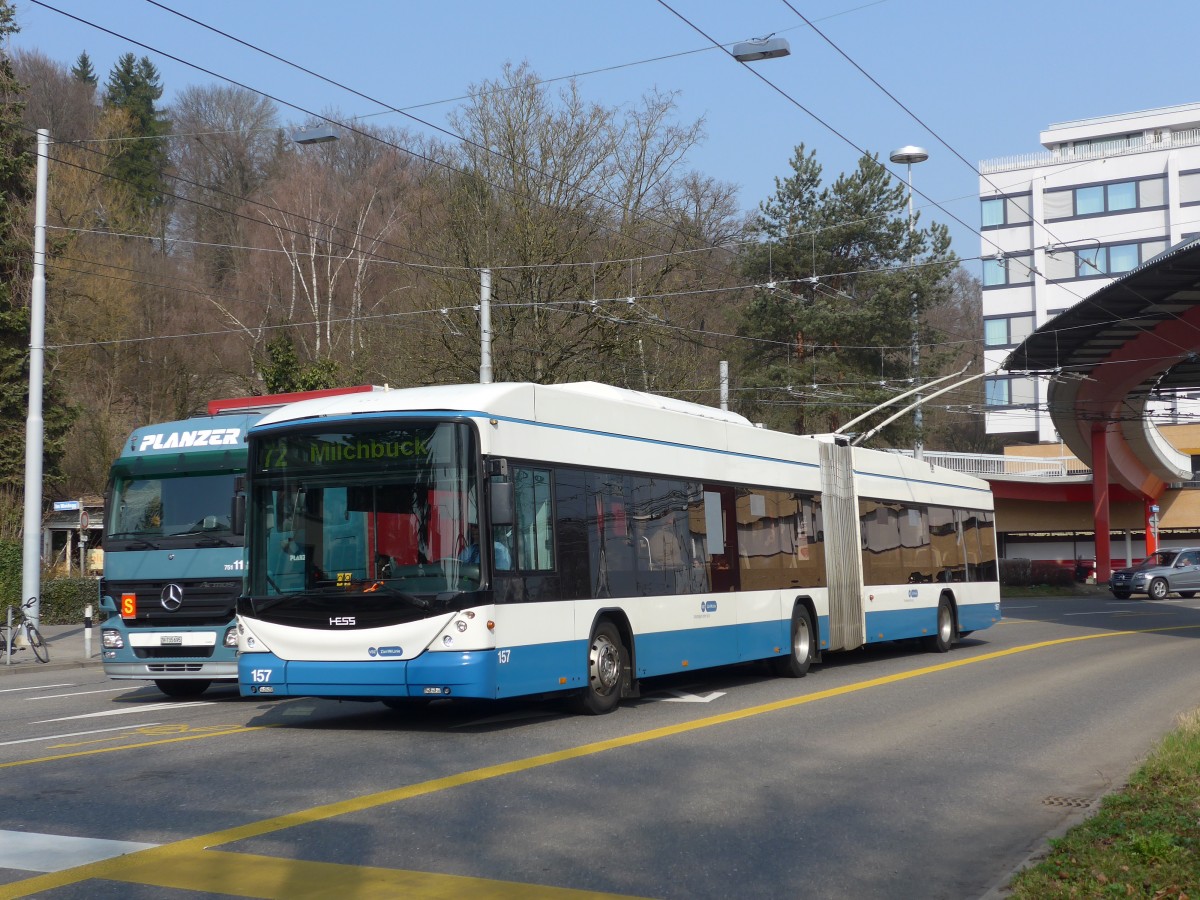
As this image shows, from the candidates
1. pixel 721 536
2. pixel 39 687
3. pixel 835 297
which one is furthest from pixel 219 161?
pixel 721 536

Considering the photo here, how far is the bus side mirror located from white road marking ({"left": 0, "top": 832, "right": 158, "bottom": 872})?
4700mm

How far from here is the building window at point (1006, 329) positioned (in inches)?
3415

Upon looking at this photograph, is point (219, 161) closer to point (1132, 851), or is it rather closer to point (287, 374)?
point (287, 374)

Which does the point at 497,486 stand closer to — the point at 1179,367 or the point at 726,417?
the point at 726,417

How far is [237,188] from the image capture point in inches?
2354

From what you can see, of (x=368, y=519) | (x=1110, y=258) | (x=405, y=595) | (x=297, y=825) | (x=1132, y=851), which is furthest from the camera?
→ (x=1110, y=258)

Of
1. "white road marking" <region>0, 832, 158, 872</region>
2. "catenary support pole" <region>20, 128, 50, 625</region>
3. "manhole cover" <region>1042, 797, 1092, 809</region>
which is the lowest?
"manhole cover" <region>1042, 797, 1092, 809</region>

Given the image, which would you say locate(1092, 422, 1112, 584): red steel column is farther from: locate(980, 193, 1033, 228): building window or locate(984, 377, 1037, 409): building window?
locate(980, 193, 1033, 228): building window

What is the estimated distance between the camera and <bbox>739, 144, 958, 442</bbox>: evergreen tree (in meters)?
52.3

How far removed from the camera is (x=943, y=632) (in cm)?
2328

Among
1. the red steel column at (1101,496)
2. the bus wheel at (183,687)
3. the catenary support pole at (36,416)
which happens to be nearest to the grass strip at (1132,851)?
the bus wheel at (183,687)

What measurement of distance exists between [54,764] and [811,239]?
4583cm

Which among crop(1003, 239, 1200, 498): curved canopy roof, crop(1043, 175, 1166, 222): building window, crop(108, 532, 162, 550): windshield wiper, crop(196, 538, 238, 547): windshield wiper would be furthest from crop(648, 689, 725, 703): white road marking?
crop(1043, 175, 1166, 222): building window

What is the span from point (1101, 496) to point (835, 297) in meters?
14.2
